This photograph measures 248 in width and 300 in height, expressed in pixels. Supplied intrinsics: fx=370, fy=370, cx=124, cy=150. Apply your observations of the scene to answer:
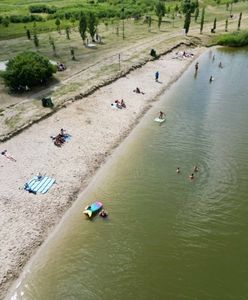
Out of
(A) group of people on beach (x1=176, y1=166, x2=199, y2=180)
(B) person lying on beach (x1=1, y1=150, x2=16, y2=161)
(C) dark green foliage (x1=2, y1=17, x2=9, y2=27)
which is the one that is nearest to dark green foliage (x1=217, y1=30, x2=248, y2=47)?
(C) dark green foliage (x1=2, y1=17, x2=9, y2=27)

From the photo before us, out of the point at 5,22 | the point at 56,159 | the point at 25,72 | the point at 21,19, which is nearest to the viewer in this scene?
the point at 56,159

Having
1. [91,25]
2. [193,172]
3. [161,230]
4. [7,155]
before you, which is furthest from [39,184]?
[91,25]

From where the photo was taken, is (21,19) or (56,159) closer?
(56,159)

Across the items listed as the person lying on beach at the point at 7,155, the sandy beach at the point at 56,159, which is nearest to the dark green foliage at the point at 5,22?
the sandy beach at the point at 56,159

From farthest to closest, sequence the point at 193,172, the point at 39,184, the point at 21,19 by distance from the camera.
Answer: the point at 21,19, the point at 193,172, the point at 39,184

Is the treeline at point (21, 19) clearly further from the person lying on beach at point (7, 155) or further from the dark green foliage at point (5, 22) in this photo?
Answer: the person lying on beach at point (7, 155)

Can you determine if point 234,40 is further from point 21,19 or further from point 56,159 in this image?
point 56,159

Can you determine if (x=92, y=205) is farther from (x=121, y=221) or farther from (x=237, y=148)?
(x=237, y=148)
